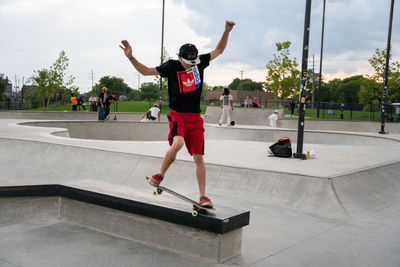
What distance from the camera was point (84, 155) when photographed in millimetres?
8828

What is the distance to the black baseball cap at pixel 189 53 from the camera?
3.83 metres

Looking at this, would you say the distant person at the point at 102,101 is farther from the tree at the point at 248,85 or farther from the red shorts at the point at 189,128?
the tree at the point at 248,85

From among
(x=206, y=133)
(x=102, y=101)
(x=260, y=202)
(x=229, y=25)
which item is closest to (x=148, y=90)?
(x=102, y=101)

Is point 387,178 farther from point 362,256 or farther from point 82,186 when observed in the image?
point 82,186

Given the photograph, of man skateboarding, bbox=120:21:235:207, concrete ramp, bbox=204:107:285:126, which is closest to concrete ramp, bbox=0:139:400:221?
man skateboarding, bbox=120:21:235:207

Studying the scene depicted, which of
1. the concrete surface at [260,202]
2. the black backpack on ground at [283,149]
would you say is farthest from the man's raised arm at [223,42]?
the black backpack on ground at [283,149]

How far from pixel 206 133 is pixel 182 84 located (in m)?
14.0

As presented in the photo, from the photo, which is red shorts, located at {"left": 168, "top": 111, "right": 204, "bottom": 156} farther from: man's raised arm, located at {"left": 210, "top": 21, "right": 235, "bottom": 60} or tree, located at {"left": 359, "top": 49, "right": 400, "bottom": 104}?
tree, located at {"left": 359, "top": 49, "right": 400, "bottom": 104}

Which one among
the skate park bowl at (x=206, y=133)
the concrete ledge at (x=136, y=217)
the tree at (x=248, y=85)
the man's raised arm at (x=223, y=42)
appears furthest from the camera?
the tree at (x=248, y=85)

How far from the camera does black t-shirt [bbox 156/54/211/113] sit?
3.91 meters

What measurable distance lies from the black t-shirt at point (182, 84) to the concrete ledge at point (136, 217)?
3.49 feet

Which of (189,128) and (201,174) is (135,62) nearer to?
(189,128)

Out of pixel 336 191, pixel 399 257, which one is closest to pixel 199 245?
pixel 399 257

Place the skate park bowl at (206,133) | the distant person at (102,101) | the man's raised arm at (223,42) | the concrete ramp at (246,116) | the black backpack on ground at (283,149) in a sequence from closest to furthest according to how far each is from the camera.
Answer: the man's raised arm at (223,42) < the black backpack on ground at (283,149) < the skate park bowl at (206,133) < the distant person at (102,101) < the concrete ramp at (246,116)
